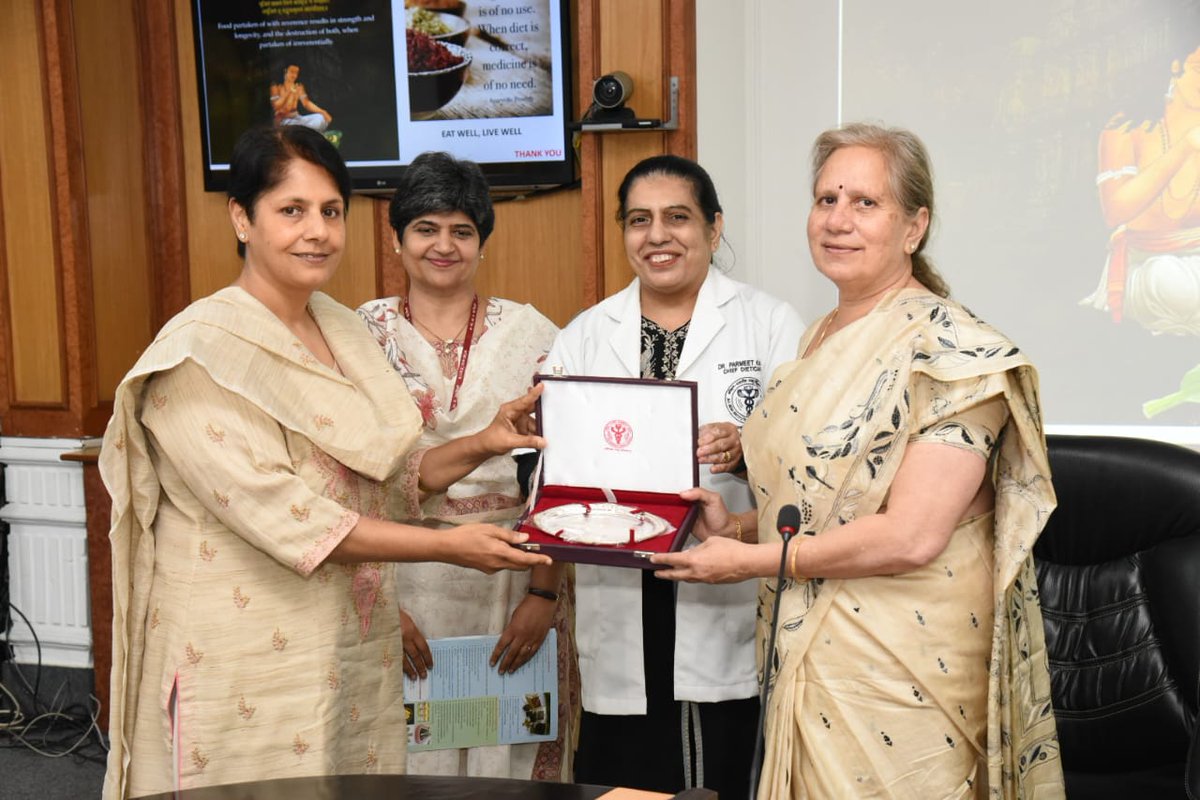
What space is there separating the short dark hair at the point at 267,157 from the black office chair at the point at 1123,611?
1433 mm

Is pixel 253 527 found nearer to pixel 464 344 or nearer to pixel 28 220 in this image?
pixel 464 344

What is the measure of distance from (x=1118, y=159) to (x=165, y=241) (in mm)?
3153

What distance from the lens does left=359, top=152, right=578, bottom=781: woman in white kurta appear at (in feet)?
8.05

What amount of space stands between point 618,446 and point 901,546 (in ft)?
1.98

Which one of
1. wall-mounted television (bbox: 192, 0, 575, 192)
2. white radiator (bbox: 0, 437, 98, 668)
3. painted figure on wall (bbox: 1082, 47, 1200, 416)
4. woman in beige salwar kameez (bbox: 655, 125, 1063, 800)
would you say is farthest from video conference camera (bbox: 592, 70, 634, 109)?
white radiator (bbox: 0, 437, 98, 668)

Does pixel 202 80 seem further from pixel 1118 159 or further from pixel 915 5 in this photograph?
pixel 1118 159

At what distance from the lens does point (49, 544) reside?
12.3 ft

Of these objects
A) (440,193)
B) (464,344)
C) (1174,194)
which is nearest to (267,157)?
(440,193)

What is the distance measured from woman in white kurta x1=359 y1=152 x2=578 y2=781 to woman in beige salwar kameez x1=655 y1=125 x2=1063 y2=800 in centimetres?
79

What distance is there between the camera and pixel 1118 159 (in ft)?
9.80

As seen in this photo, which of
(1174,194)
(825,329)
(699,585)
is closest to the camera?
(825,329)

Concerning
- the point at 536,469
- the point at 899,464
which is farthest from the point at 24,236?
the point at 899,464

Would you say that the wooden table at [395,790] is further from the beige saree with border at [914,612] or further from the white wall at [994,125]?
the white wall at [994,125]

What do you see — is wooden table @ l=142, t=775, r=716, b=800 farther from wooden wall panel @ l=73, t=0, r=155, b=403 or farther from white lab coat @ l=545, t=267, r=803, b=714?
wooden wall panel @ l=73, t=0, r=155, b=403
